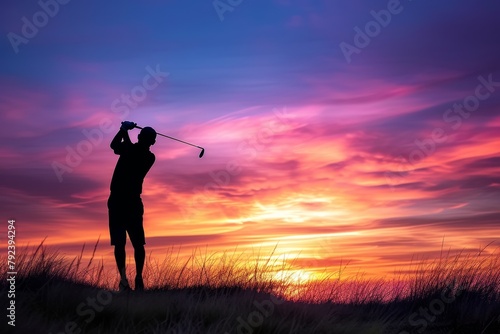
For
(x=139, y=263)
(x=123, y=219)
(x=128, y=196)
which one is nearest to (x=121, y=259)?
(x=139, y=263)

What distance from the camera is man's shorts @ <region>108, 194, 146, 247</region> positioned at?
415 inches

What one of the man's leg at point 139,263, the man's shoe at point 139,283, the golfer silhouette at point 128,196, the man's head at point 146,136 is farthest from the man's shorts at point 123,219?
the man's head at point 146,136

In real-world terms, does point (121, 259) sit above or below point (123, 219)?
below

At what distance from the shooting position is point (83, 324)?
7.11 meters

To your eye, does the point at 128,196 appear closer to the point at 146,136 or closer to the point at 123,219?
the point at 123,219

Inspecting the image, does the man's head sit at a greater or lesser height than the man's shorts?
greater

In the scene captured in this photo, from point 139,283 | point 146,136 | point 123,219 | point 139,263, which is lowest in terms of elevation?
point 139,283

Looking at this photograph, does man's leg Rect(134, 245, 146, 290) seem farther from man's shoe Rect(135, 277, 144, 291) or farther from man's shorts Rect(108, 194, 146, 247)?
man's shorts Rect(108, 194, 146, 247)

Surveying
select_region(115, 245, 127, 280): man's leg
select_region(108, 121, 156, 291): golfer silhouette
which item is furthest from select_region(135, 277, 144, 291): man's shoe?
select_region(115, 245, 127, 280): man's leg

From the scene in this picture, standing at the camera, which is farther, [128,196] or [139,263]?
[139,263]

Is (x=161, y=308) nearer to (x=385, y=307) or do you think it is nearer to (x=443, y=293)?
(x=385, y=307)

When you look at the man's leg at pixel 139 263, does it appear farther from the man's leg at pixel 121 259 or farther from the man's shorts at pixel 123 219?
the man's leg at pixel 121 259

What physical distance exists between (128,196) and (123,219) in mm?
387

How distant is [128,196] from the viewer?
34.8 ft
